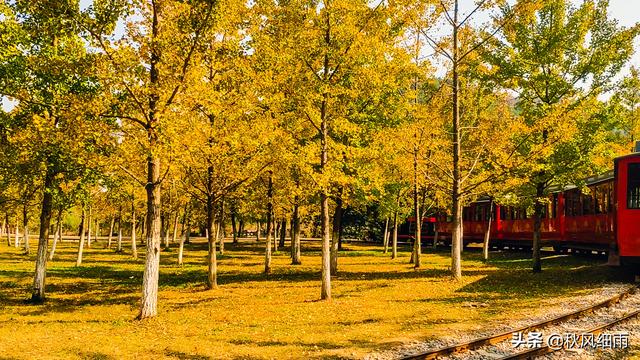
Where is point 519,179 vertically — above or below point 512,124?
below

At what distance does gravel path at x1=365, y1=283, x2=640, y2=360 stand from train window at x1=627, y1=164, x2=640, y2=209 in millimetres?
2944

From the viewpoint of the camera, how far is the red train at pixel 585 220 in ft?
48.4

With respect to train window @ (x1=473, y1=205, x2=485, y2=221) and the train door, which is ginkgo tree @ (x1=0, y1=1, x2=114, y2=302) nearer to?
the train door

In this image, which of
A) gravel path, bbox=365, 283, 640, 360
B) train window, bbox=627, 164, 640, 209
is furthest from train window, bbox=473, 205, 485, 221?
gravel path, bbox=365, 283, 640, 360

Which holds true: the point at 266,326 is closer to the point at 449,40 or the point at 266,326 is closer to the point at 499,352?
the point at 499,352

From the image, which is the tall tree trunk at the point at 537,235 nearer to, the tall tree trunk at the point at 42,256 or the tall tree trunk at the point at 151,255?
the tall tree trunk at the point at 151,255

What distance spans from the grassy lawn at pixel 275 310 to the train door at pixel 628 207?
6.02ft

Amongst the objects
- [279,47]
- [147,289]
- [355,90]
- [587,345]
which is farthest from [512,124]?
[147,289]

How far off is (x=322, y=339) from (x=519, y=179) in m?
11.5

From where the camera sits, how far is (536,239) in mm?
20219

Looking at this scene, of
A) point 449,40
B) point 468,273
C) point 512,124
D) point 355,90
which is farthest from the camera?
point 468,273

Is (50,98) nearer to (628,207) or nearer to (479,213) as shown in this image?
(628,207)

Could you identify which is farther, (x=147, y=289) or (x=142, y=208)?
(x=142, y=208)

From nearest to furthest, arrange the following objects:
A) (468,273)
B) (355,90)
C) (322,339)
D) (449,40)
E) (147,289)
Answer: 1. (322,339)
2. (147,289)
3. (355,90)
4. (449,40)
5. (468,273)
